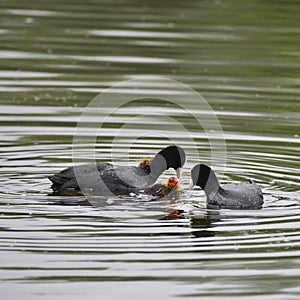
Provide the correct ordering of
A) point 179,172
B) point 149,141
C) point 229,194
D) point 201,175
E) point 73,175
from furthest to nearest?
point 149,141 < point 179,172 < point 73,175 < point 201,175 < point 229,194

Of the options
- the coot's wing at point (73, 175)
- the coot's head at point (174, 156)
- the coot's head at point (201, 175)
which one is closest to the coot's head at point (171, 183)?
the coot's head at point (174, 156)

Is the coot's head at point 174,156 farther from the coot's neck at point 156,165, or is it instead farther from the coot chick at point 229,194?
the coot chick at point 229,194

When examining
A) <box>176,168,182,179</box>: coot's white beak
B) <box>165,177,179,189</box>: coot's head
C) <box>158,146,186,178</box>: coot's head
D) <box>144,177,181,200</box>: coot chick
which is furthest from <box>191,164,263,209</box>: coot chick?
<box>176,168,182,179</box>: coot's white beak

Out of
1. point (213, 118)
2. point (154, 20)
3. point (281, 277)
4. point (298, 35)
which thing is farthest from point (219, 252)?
point (154, 20)

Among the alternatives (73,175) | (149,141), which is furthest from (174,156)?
(149,141)

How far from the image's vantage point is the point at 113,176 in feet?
37.6

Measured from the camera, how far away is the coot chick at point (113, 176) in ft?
37.0

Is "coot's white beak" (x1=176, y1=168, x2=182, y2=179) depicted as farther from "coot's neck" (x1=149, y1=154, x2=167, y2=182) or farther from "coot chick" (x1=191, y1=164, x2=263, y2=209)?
"coot chick" (x1=191, y1=164, x2=263, y2=209)

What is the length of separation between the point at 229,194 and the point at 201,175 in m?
0.37

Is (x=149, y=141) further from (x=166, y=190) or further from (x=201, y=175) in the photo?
(x=201, y=175)

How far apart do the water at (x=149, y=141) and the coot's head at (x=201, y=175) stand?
0.21 meters

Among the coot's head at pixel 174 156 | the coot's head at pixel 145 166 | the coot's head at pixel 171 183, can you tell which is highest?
the coot's head at pixel 174 156

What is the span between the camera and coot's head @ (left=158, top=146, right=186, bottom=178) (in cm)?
1180

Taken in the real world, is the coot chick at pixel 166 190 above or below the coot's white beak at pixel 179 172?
below
